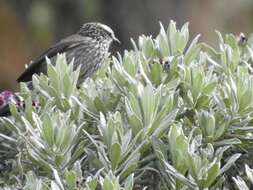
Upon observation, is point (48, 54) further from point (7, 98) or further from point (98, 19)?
point (98, 19)

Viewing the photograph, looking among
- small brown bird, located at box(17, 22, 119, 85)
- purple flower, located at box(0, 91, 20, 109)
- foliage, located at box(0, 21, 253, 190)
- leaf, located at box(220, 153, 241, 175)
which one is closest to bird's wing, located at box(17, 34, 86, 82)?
small brown bird, located at box(17, 22, 119, 85)

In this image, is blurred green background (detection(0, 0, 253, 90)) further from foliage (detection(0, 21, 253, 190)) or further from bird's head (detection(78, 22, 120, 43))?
foliage (detection(0, 21, 253, 190))

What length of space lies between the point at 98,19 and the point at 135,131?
937cm

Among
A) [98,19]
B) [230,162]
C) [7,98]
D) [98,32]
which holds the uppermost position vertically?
[98,19]

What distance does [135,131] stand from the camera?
10.8ft

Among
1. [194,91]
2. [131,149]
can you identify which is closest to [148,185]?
[131,149]

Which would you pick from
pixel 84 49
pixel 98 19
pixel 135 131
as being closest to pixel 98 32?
pixel 84 49

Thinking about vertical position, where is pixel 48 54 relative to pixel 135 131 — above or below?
above

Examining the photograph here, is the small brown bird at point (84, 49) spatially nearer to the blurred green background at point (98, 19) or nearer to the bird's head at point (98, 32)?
the bird's head at point (98, 32)

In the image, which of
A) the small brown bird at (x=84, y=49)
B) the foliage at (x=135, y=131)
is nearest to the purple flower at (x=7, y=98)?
the foliage at (x=135, y=131)

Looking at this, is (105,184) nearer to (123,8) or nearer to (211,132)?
(211,132)

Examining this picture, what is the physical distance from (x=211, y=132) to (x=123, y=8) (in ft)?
30.7

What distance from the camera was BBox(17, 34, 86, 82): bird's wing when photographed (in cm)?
555

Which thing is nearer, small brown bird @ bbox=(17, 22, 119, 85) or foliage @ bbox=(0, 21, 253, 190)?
foliage @ bbox=(0, 21, 253, 190)
